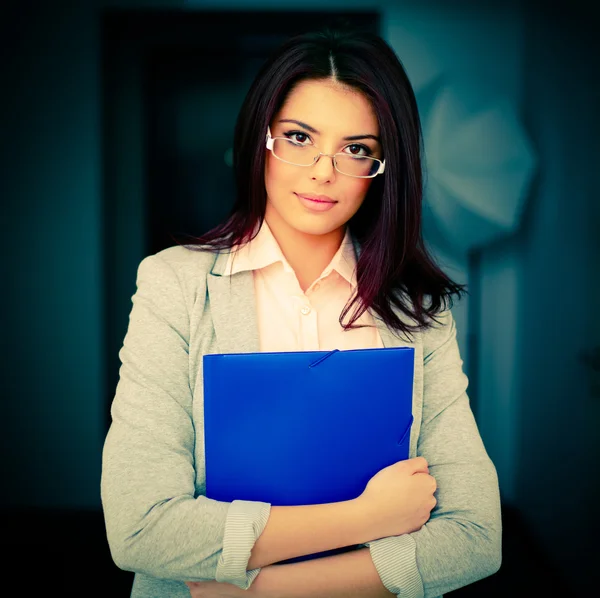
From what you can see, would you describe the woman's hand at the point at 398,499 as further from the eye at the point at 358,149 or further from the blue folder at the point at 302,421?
the eye at the point at 358,149

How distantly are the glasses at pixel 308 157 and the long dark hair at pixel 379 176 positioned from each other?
35 millimetres

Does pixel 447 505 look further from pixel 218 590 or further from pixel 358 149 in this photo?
pixel 358 149

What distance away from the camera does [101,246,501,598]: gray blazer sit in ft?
3.24

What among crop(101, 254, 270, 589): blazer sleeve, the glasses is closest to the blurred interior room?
the glasses

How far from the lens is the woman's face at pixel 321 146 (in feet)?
4.11

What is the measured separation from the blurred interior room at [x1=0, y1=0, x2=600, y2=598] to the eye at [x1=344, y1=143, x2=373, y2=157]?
1.56 metres

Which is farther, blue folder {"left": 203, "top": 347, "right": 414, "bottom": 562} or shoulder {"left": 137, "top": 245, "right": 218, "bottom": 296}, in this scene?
shoulder {"left": 137, "top": 245, "right": 218, "bottom": 296}

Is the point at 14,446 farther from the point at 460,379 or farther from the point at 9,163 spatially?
the point at 460,379

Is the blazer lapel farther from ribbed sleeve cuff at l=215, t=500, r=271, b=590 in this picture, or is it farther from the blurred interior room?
the blurred interior room

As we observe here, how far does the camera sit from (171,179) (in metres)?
2.75

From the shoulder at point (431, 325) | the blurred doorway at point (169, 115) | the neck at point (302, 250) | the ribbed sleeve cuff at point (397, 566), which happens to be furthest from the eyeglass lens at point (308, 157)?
the blurred doorway at point (169, 115)

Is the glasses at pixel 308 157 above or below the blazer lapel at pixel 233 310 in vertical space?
above

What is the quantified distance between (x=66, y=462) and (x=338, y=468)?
7.26ft

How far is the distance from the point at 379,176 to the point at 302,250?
0.26 metres
